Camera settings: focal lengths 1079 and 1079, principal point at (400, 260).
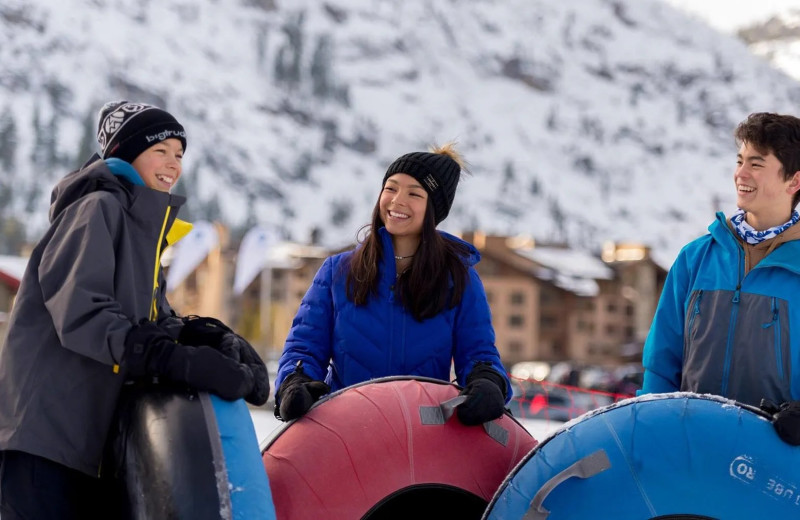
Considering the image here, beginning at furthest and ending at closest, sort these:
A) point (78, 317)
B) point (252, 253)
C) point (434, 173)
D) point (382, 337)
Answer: point (252, 253) → point (434, 173) → point (382, 337) → point (78, 317)

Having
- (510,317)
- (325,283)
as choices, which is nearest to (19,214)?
(510,317)

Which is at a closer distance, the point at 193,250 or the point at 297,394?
the point at 297,394

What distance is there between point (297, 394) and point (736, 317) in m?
1.20

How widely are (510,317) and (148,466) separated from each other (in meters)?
55.5

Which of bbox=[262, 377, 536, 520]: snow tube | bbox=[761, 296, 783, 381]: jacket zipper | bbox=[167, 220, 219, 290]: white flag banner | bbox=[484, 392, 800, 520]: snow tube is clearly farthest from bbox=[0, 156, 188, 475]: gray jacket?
bbox=[167, 220, 219, 290]: white flag banner

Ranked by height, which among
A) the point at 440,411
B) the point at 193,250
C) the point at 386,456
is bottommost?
the point at 193,250

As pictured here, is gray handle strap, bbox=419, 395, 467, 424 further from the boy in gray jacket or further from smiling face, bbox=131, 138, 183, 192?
smiling face, bbox=131, 138, 183, 192

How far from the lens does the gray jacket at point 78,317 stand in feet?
7.70

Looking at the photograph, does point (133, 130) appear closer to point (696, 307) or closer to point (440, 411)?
point (440, 411)

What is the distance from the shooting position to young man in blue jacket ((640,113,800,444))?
112 inches

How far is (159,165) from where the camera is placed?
2656mm

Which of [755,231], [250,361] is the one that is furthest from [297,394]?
[755,231]

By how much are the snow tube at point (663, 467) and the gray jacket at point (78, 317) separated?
39.4 inches

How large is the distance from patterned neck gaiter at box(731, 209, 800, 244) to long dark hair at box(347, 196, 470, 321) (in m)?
0.81
